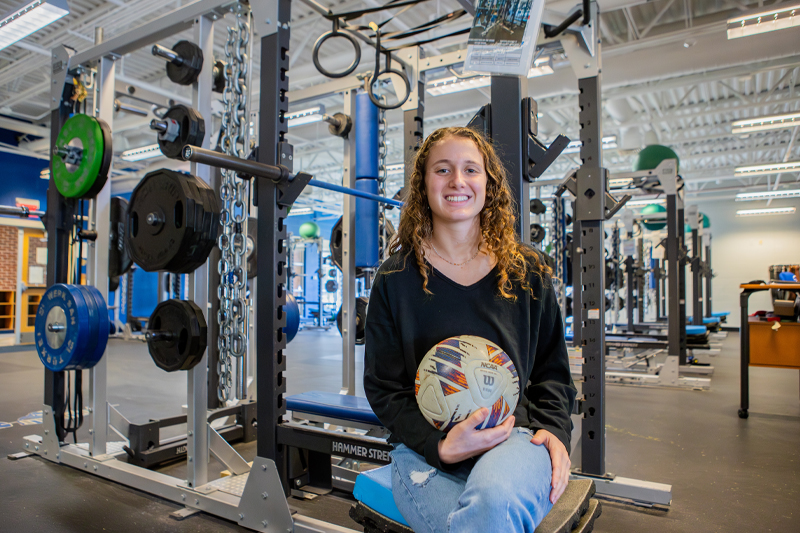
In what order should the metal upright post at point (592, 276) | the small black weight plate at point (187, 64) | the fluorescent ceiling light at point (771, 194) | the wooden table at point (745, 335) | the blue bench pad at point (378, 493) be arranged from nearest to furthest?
the blue bench pad at point (378, 493), the small black weight plate at point (187, 64), the metal upright post at point (592, 276), the wooden table at point (745, 335), the fluorescent ceiling light at point (771, 194)

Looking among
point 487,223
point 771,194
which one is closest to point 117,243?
point 487,223

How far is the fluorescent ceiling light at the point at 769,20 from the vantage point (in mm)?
4324

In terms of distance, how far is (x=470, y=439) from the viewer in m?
1.01

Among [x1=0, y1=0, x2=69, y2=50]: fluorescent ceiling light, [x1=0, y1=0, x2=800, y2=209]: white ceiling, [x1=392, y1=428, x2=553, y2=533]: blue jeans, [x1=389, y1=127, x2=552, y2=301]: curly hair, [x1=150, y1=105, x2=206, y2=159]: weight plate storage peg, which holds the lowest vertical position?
[x1=392, y1=428, x2=553, y2=533]: blue jeans

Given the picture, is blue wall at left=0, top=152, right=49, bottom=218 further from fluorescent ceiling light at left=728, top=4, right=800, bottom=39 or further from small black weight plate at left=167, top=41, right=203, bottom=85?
fluorescent ceiling light at left=728, top=4, right=800, bottom=39

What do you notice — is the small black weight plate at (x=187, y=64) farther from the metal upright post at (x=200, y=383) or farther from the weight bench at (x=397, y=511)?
the weight bench at (x=397, y=511)

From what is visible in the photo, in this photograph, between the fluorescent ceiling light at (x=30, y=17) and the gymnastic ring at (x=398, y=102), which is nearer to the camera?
the gymnastic ring at (x=398, y=102)

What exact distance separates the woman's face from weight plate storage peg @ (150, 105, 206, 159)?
58.1 inches

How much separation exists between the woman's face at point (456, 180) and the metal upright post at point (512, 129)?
0.70 metres

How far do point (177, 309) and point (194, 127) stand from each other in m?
0.82

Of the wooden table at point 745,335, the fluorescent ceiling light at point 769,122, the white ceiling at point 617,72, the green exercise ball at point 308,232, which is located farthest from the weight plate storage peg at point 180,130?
the green exercise ball at point 308,232

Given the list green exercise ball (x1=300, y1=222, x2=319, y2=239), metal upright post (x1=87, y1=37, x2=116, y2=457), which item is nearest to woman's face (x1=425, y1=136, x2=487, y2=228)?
metal upright post (x1=87, y1=37, x2=116, y2=457)

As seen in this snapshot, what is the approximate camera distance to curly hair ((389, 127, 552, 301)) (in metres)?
1.22

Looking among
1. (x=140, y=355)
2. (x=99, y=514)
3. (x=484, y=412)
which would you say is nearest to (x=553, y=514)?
(x=484, y=412)
